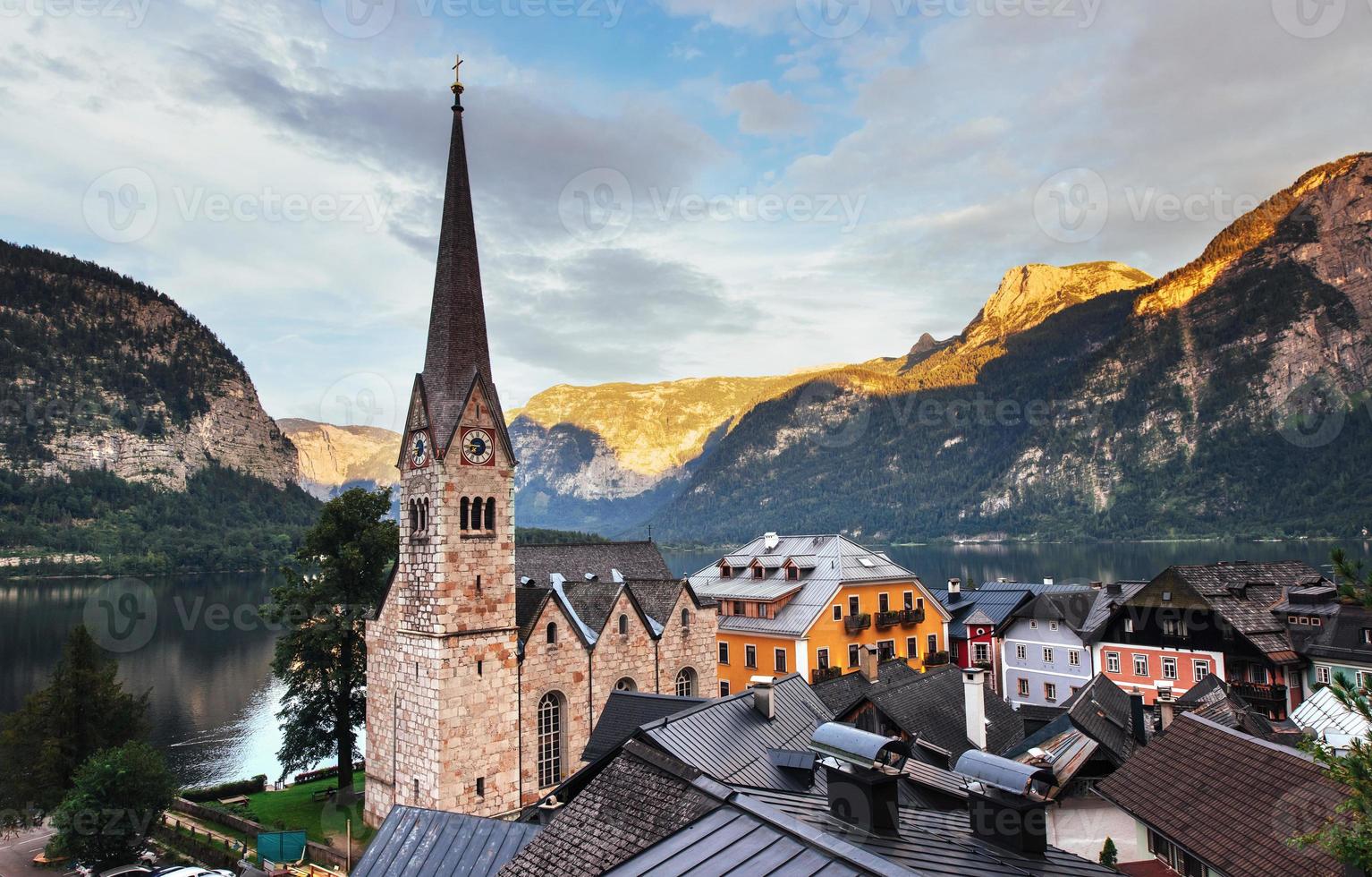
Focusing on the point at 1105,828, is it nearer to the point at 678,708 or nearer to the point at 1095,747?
the point at 1095,747

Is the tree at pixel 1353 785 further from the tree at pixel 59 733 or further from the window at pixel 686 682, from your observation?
the tree at pixel 59 733

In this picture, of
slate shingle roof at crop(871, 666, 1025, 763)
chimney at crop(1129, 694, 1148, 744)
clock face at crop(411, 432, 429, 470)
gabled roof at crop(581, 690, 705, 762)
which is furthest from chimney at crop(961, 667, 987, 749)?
clock face at crop(411, 432, 429, 470)

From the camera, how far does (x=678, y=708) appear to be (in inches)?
910

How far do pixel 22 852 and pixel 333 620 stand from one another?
1442 cm

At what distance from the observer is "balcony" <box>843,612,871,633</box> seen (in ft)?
171

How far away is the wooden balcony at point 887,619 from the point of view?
53344 millimetres

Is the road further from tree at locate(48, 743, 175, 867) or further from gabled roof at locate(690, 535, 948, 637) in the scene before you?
gabled roof at locate(690, 535, 948, 637)

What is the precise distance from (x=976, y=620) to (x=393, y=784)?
42112 millimetres

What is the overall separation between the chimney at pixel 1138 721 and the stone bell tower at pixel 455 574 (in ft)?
73.5

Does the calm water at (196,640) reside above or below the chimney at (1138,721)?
below

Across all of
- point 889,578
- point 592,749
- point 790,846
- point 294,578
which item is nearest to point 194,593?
point 294,578

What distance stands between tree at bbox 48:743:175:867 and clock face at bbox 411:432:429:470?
15.1 metres
